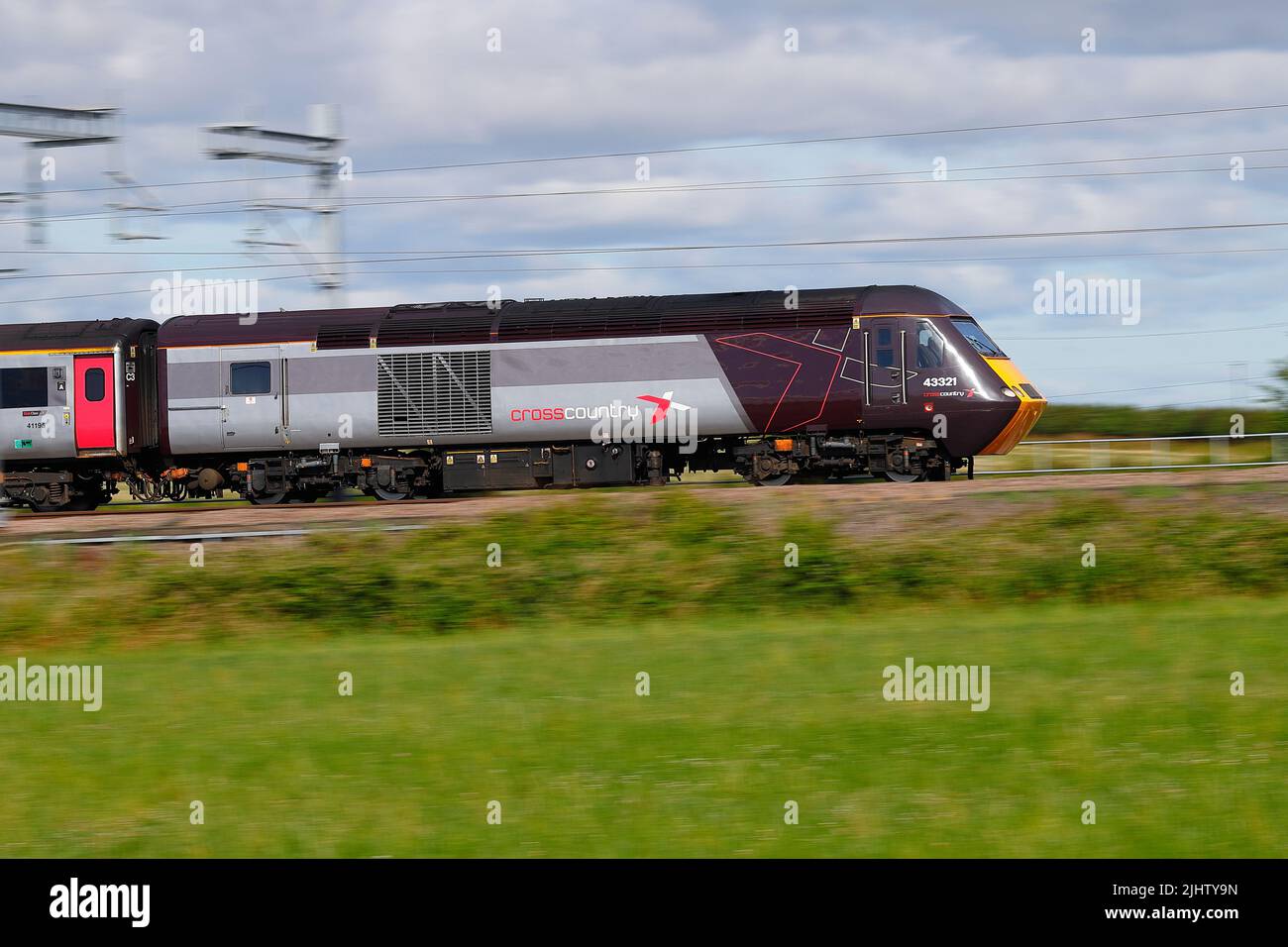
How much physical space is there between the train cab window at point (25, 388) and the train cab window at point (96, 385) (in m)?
1.00

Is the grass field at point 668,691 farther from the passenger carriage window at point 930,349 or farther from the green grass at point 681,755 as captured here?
the passenger carriage window at point 930,349

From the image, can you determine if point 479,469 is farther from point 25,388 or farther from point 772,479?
point 25,388

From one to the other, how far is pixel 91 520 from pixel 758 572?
39.8ft

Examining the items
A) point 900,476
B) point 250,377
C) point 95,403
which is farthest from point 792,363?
point 95,403

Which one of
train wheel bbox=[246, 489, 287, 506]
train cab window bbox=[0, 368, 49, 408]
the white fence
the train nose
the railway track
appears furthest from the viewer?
the white fence

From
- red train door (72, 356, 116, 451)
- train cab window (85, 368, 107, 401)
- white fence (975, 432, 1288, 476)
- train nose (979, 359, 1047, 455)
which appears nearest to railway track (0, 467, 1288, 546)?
train nose (979, 359, 1047, 455)

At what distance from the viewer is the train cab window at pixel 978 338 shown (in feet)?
87.7

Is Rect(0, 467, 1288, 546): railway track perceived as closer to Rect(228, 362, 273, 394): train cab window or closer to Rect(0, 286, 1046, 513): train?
Rect(0, 286, 1046, 513): train

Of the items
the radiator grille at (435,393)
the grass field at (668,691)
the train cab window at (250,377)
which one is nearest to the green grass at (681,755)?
the grass field at (668,691)

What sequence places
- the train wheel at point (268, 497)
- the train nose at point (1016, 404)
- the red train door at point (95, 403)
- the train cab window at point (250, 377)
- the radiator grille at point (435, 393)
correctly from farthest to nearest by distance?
the train wheel at point (268, 497) → the red train door at point (95, 403) → the train cab window at point (250, 377) → the radiator grille at point (435, 393) → the train nose at point (1016, 404)

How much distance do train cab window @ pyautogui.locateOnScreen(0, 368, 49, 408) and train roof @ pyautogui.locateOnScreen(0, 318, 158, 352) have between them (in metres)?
0.49

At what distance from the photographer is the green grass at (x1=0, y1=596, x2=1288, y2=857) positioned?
727cm

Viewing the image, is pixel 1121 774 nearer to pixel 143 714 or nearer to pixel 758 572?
pixel 143 714

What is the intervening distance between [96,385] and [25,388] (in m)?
1.69
